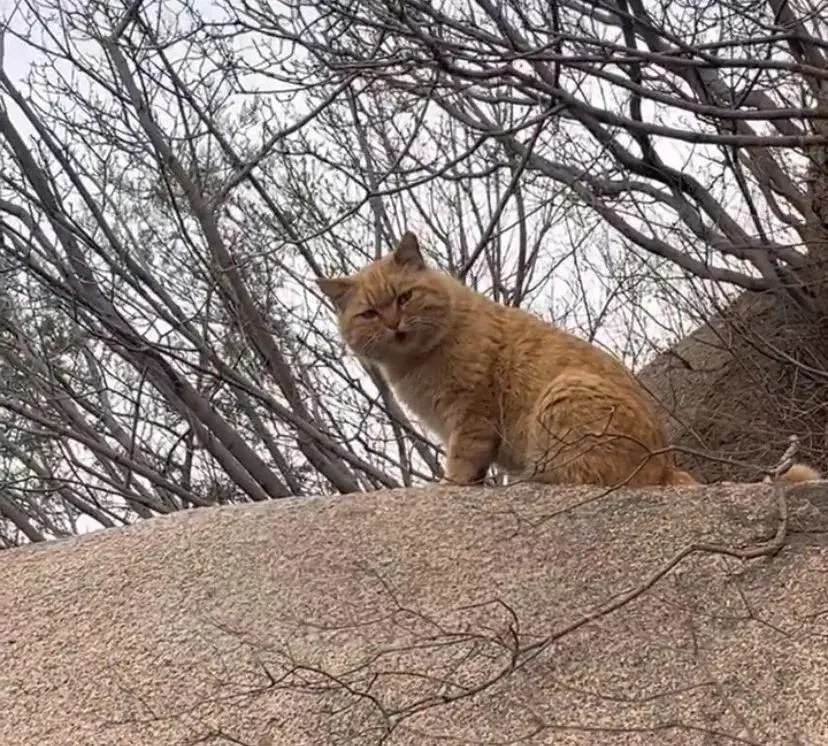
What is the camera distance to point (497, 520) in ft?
11.2

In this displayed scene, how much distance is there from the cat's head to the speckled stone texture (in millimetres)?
513

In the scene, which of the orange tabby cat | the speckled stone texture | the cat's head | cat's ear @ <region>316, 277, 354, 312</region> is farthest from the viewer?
cat's ear @ <region>316, 277, 354, 312</region>

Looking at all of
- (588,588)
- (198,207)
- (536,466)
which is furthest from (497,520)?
(198,207)

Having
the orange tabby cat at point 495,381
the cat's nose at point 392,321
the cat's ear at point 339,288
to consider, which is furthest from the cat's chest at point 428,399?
the cat's ear at point 339,288

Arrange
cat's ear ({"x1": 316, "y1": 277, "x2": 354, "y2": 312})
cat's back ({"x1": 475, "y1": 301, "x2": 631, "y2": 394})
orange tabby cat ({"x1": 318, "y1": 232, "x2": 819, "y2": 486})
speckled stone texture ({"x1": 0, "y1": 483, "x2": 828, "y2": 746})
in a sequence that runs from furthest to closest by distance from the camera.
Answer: cat's ear ({"x1": 316, "y1": 277, "x2": 354, "y2": 312})
cat's back ({"x1": 475, "y1": 301, "x2": 631, "y2": 394})
orange tabby cat ({"x1": 318, "y1": 232, "x2": 819, "y2": 486})
speckled stone texture ({"x1": 0, "y1": 483, "x2": 828, "y2": 746})

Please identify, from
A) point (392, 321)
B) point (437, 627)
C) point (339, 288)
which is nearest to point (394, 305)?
point (392, 321)

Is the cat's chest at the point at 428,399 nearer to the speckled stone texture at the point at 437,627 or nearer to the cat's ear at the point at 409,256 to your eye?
the speckled stone texture at the point at 437,627

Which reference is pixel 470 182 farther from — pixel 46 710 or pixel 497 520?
pixel 46 710

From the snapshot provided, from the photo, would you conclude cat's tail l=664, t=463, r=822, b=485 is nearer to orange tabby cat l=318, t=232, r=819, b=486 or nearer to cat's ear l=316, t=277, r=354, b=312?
orange tabby cat l=318, t=232, r=819, b=486

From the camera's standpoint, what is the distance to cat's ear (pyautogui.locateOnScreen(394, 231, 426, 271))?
4031mm

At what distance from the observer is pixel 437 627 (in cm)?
292

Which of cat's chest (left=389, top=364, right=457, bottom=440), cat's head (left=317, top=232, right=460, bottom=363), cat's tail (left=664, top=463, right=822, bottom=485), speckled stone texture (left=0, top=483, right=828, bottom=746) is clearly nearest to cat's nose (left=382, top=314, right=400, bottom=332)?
cat's head (left=317, top=232, right=460, bottom=363)

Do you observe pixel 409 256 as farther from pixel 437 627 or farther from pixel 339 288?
pixel 437 627

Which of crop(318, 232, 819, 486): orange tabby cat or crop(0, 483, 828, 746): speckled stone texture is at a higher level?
crop(318, 232, 819, 486): orange tabby cat
